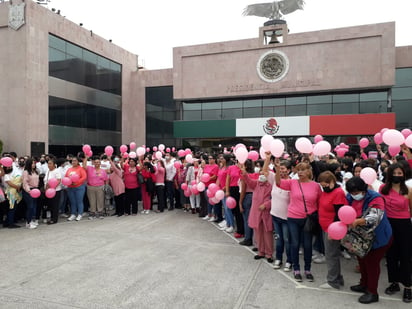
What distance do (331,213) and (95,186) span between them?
6358 millimetres

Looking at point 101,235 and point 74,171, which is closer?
point 101,235

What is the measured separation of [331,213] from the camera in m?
3.79

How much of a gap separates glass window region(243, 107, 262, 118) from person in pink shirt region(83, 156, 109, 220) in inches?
609

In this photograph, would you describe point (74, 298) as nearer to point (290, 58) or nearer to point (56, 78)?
point (56, 78)

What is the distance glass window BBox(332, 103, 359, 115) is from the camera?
19.8m

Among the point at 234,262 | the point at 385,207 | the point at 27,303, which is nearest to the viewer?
the point at 27,303

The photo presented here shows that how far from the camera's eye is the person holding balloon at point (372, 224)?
3.36 meters

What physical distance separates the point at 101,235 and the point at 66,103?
15.8m

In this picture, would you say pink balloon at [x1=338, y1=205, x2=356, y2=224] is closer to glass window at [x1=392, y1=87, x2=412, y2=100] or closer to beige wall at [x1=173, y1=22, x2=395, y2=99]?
beige wall at [x1=173, y1=22, x2=395, y2=99]

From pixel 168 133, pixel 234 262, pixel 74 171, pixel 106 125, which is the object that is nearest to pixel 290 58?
pixel 168 133

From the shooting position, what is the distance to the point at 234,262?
4.78 m

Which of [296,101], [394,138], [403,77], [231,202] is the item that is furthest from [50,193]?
[403,77]

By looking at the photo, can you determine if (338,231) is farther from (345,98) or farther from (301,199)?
(345,98)

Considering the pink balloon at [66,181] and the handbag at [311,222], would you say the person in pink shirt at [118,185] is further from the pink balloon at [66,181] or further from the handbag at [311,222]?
the handbag at [311,222]
